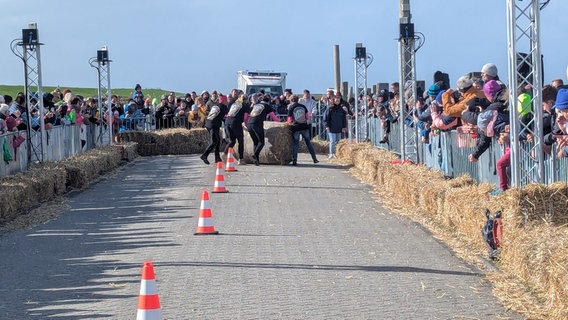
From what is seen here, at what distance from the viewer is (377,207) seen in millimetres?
19812

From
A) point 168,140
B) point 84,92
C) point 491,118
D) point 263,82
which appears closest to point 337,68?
point 263,82

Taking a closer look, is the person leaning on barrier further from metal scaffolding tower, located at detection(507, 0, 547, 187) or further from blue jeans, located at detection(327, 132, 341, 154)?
blue jeans, located at detection(327, 132, 341, 154)

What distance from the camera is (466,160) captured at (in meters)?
18.4

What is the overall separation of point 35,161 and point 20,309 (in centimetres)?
1544

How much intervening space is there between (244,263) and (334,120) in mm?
21772

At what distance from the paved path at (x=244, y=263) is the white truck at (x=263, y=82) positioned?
30.9 metres

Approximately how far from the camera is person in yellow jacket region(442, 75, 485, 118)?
61.2 ft

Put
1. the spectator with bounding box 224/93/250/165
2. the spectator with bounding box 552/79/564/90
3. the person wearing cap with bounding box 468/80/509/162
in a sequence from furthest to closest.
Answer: the spectator with bounding box 224/93/250/165
the spectator with bounding box 552/79/564/90
the person wearing cap with bounding box 468/80/509/162

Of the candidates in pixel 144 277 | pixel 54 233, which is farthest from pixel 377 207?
pixel 144 277

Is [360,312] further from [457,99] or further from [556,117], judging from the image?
[457,99]

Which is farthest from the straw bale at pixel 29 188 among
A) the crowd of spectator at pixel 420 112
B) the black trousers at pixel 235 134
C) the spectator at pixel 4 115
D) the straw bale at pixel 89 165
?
the black trousers at pixel 235 134

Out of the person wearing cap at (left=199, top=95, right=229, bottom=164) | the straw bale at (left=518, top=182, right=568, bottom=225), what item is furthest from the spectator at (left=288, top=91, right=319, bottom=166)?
the straw bale at (left=518, top=182, right=568, bottom=225)

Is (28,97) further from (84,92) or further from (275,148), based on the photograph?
(84,92)

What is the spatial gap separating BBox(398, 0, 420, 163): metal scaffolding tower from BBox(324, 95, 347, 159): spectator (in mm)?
7737
